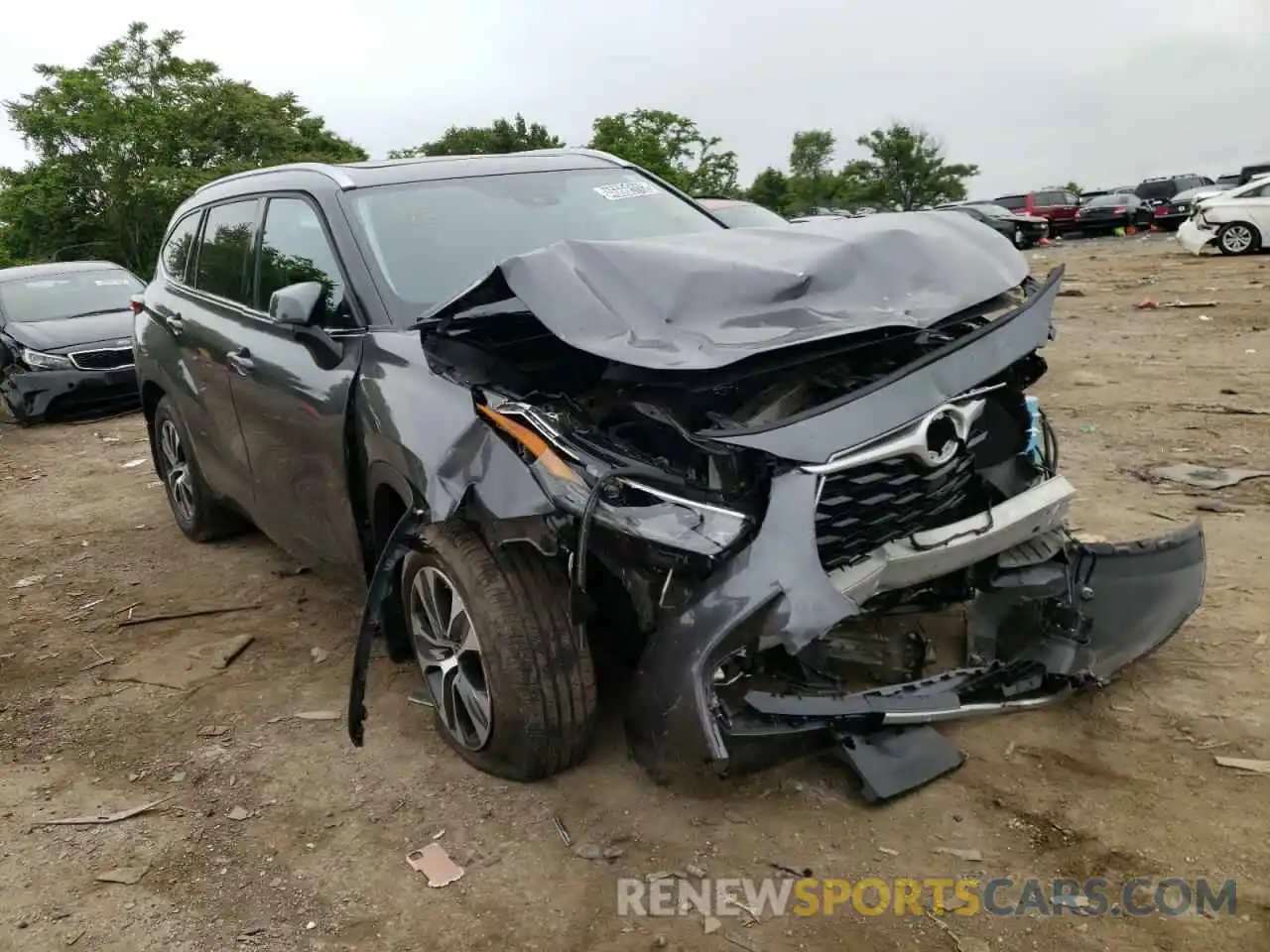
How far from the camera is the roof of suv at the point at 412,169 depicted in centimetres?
390

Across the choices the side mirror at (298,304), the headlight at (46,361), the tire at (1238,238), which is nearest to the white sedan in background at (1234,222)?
the tire at (1238,238)

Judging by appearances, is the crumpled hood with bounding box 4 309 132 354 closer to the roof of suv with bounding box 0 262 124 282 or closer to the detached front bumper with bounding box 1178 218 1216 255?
the roof of suv with bounding box 0 262 124 282

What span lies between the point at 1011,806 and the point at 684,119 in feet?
141

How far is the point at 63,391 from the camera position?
10.0 meters

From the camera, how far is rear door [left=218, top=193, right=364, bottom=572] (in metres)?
3.46

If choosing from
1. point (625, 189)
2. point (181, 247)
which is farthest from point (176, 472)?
point (625, 189)

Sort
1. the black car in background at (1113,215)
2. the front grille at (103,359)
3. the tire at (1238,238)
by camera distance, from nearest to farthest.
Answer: the front grille at (103,359) → the tire at (1238,238) → the black car in background at (1113,215)

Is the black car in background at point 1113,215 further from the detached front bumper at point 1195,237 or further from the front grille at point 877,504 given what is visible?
the front grille at point 877,504

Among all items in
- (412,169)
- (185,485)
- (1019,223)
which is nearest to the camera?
(412,169)

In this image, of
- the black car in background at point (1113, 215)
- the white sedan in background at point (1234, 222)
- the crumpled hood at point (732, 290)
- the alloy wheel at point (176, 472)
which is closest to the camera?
the crumpled hood at point (732, 290)

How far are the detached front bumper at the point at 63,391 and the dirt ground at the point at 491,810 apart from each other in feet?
20.2

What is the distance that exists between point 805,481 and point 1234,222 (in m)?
19.7

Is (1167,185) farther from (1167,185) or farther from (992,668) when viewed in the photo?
(992,668)

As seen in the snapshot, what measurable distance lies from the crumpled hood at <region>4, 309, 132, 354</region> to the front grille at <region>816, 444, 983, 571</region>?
9.49 metres
